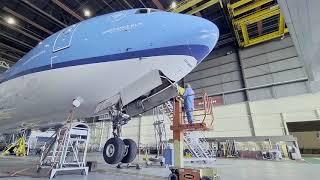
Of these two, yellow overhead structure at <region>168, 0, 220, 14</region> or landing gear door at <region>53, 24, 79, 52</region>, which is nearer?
landing gear door at <region>53, 24, 79, 52</region>

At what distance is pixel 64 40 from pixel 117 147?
9.43 ft

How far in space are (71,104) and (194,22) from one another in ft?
11.6

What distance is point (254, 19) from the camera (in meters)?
19.5

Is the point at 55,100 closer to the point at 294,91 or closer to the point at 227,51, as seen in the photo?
the point at 294,91

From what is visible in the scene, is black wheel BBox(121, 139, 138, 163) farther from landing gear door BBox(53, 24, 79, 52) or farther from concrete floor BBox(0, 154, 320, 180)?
landing gear door BBox(53, 24, 79, 52)

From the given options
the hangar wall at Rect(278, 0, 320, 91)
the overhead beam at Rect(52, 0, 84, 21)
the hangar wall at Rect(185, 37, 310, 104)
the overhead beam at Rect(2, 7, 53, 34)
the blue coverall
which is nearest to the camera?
the hangar wall at Rect(278, 0, 320, 91)

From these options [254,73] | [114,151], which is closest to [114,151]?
[114,151]

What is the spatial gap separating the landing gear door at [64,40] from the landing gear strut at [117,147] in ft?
6.96

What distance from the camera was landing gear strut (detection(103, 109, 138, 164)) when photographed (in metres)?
4.62

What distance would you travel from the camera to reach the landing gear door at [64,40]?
194 inches

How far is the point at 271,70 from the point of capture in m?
21.2

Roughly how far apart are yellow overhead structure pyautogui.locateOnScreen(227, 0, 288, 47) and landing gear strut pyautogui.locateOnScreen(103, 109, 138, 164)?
1659 cm

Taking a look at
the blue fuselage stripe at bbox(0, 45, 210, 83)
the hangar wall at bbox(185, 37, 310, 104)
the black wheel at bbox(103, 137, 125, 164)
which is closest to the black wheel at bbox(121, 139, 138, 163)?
the black wheel at bbox(103, 137, 125, 164)

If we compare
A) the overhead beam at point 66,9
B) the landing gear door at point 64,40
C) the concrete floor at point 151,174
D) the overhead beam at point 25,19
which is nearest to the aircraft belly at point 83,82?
the landing gear door at point 64,40
